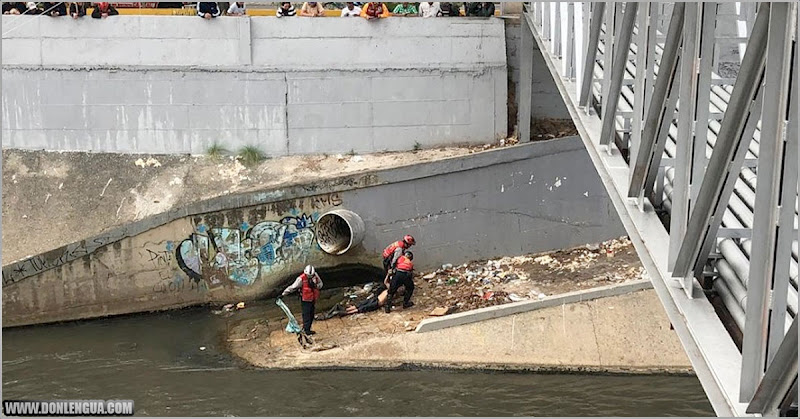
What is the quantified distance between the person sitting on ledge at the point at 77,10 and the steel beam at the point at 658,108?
14489 millimetres

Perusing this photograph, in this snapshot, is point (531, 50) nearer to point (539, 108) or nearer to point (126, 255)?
point (539, 108)

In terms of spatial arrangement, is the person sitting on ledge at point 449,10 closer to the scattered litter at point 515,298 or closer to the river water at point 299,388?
the scattered litter at point 515,298

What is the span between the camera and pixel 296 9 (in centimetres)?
2142

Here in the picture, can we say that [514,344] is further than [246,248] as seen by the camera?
No

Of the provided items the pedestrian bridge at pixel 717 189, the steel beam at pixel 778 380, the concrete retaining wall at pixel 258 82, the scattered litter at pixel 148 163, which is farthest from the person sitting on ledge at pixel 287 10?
the steel beam at pixel 778 380

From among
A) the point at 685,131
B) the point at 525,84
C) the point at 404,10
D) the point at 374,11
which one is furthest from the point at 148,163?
the point at 685,131

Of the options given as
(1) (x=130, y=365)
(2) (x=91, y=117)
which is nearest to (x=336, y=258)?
(1) (x=130, y=365)

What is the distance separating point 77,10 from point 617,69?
1414 centimetres

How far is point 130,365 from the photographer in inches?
629

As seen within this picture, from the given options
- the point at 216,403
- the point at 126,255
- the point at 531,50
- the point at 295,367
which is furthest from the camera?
the point at 531,50

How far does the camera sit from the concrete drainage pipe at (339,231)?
724 inches

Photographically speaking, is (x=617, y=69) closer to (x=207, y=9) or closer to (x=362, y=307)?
(x=362, y=307)

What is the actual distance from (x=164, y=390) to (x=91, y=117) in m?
7.36

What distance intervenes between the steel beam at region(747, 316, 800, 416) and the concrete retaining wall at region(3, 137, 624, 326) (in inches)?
533
